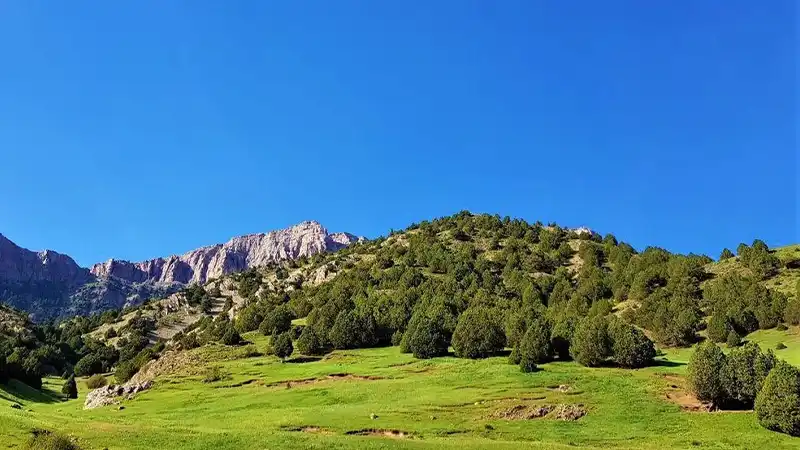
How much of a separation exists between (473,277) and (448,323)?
64.8 metres

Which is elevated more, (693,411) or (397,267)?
(397,267)

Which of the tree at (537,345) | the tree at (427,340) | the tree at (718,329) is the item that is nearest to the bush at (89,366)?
the tree at (427,340)

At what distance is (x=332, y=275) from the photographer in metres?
189

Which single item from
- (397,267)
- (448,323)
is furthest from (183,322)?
(448,323)

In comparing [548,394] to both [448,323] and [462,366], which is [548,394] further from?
[448,323]

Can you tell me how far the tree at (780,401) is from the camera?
41.6m

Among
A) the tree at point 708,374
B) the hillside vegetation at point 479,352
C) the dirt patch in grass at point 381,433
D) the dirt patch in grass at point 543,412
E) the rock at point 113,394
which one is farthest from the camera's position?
the rock at point 113,394

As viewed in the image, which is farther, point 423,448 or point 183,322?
point 183,322

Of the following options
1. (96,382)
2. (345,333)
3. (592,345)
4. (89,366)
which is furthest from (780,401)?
(89,366)

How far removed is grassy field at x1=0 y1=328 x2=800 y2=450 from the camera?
40312mm

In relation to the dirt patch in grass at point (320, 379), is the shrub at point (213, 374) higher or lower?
higher

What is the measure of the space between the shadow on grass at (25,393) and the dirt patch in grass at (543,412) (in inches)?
2323

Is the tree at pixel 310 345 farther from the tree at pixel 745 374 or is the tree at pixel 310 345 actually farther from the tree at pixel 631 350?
the tree at pixel 745 374

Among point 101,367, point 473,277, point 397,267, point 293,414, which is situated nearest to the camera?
point 293,414
